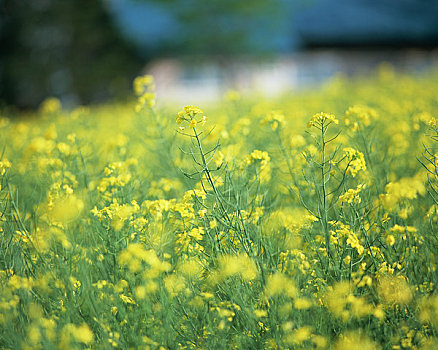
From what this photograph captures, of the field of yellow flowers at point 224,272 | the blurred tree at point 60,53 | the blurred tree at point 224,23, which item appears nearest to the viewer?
the field of yellow flowers at point 224,272

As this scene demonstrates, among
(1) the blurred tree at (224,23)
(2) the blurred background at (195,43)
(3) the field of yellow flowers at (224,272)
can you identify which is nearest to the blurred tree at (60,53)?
(2) the blurred background at (195,43)

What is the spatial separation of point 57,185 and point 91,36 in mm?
15600

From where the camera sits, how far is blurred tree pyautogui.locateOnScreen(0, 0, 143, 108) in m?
15.6

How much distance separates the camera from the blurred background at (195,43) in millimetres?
15672

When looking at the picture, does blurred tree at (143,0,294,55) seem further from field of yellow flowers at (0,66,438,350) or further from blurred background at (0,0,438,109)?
field of yellow flowers at (0,66,438,350)

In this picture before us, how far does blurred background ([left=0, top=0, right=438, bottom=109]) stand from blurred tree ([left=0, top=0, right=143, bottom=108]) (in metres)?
0.04

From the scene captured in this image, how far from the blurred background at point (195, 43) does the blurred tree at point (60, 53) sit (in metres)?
0.04

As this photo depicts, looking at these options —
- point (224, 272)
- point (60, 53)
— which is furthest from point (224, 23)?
point (224, 272)

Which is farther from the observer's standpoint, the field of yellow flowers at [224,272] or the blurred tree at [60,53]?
the blurred tree at [60,53]

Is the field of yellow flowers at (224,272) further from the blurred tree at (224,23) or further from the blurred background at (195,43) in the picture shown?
the blurred tree at (224,23)

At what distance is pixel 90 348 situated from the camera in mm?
1794

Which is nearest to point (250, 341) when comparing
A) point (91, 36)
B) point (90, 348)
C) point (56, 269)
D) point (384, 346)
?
point (384, 346)

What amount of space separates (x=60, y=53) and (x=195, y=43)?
213 inches

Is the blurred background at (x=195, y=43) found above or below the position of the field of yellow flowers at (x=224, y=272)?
above
